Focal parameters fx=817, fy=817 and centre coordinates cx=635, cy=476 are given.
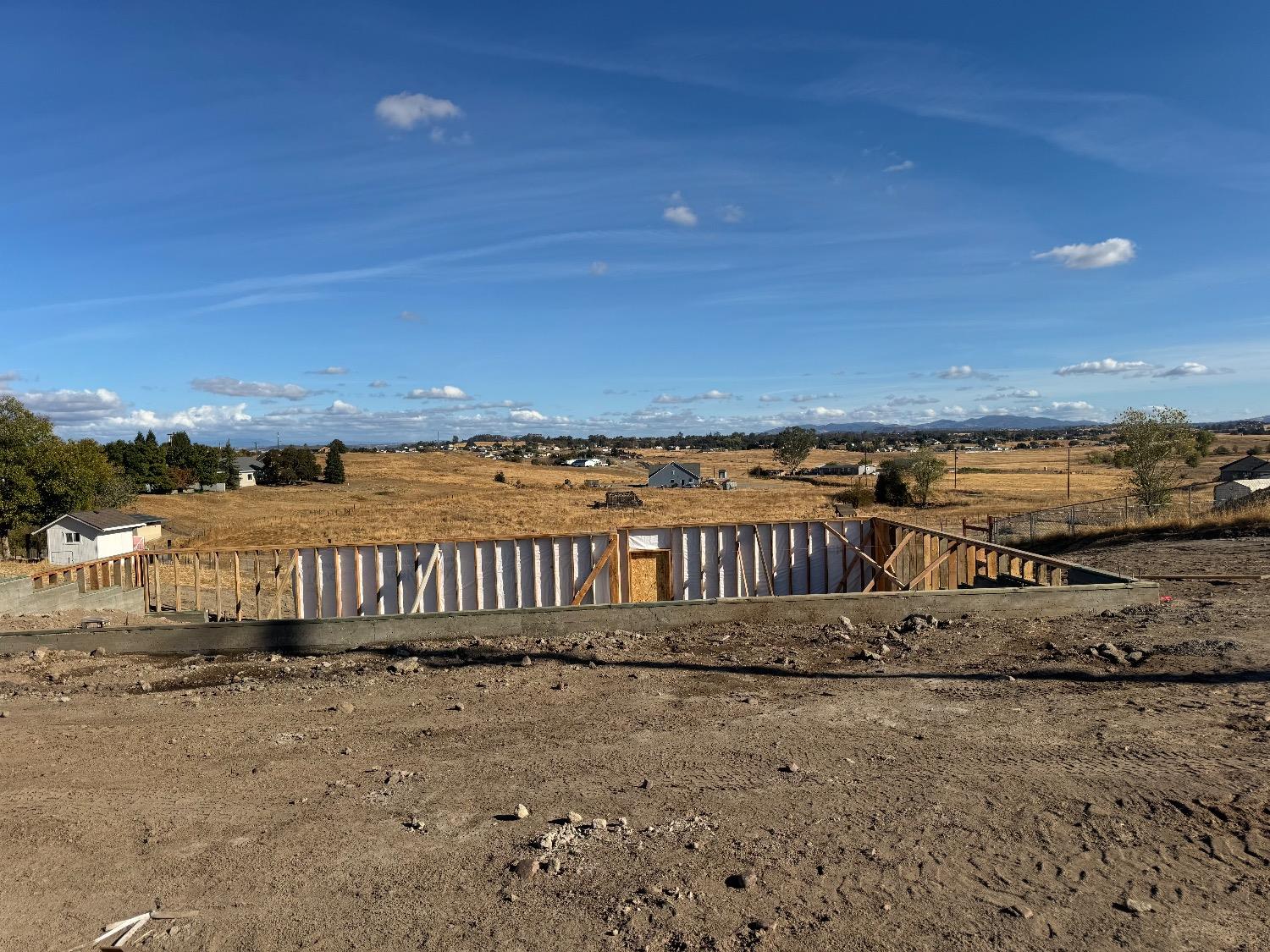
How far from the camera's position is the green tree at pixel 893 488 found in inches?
2427

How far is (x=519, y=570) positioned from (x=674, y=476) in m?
73.4

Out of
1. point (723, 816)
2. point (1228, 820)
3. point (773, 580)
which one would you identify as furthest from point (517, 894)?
point (773, 580)

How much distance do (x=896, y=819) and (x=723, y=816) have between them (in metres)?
1.35

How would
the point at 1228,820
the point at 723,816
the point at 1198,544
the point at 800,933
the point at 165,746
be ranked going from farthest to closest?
1. the point at 1198,544
2. the point at 165,746
3. the point at 723,816
4. the point at 1228,820
5. the point at 800,933

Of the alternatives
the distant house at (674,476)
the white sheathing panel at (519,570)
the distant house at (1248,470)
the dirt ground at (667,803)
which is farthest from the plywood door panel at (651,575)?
the distant house at (674,476)

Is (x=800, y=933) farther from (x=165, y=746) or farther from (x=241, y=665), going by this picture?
(x=241, y=665)

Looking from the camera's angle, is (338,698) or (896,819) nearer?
(896,819)

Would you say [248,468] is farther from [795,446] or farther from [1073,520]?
[1073,520]

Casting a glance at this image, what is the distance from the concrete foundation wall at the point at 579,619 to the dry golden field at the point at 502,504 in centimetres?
2628

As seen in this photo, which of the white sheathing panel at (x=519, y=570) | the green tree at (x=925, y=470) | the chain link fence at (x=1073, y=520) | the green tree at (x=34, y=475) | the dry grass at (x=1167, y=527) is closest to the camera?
the white sheathing panel at (x=519, y=570)

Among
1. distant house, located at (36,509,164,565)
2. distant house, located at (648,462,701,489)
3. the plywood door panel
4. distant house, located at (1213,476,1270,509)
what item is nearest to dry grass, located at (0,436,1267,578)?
distant house, located at (648,462,701,489)

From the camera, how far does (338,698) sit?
410 inches

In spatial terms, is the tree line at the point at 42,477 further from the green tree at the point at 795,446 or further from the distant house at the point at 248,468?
the green tree at the point at 795,446

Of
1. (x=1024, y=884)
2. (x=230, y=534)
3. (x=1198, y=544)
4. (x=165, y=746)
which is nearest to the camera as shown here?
(x=1024, y=884)
